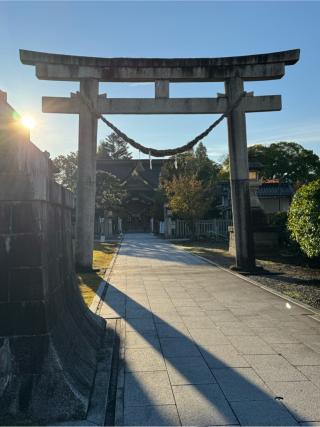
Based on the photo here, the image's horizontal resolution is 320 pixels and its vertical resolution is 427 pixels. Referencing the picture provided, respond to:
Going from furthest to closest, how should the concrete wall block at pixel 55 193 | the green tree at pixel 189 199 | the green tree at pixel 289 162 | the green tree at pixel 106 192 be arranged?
the green tree at pixel 289 162 → the green tree at pixel 106 192 → the green tree at pixel 189 199 → the concrete wall block at pixel 55 193

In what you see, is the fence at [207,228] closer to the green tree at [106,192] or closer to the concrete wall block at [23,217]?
the green tree at [106,192]

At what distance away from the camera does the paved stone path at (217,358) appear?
3264 millimetres

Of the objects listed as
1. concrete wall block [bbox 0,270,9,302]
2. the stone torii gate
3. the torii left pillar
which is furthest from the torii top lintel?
concrete wall block [bbox 0,270,9,302]

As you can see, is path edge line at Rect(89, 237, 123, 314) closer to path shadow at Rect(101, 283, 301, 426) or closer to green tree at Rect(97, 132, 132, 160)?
path shadow at Rect(101, 283, 301, 426)

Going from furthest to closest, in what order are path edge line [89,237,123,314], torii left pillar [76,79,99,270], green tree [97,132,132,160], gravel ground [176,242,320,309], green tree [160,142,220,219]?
green tree [97,132,132,160]
green tree [160,142,220,219]
torii left pillar [76,79,99,270]
gravel ground [176,242,320,309]
path edge line [89,237,123,314]

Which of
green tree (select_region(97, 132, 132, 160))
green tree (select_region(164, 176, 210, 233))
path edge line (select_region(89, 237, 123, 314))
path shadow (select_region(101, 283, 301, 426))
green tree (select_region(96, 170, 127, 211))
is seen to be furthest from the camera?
green tree (select_region(97, 132, 132, 160))

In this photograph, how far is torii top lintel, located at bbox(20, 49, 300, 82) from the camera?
11.2 metres

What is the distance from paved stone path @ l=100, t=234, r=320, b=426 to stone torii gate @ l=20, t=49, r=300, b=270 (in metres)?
3.35

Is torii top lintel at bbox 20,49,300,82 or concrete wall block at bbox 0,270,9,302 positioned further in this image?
torii top lintel at bbox 20,49,300,82

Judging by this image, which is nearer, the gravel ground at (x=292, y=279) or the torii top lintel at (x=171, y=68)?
the gravel ground at (x=292, y=279)

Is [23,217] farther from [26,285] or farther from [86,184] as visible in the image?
[86,184]

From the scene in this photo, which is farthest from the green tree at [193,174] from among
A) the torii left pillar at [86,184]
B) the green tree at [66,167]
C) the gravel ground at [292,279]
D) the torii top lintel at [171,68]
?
the torii top lintel at [171,68]

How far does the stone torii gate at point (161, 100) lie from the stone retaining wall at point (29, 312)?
833 cm

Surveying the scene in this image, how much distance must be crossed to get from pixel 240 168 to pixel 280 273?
3456 millimetres
